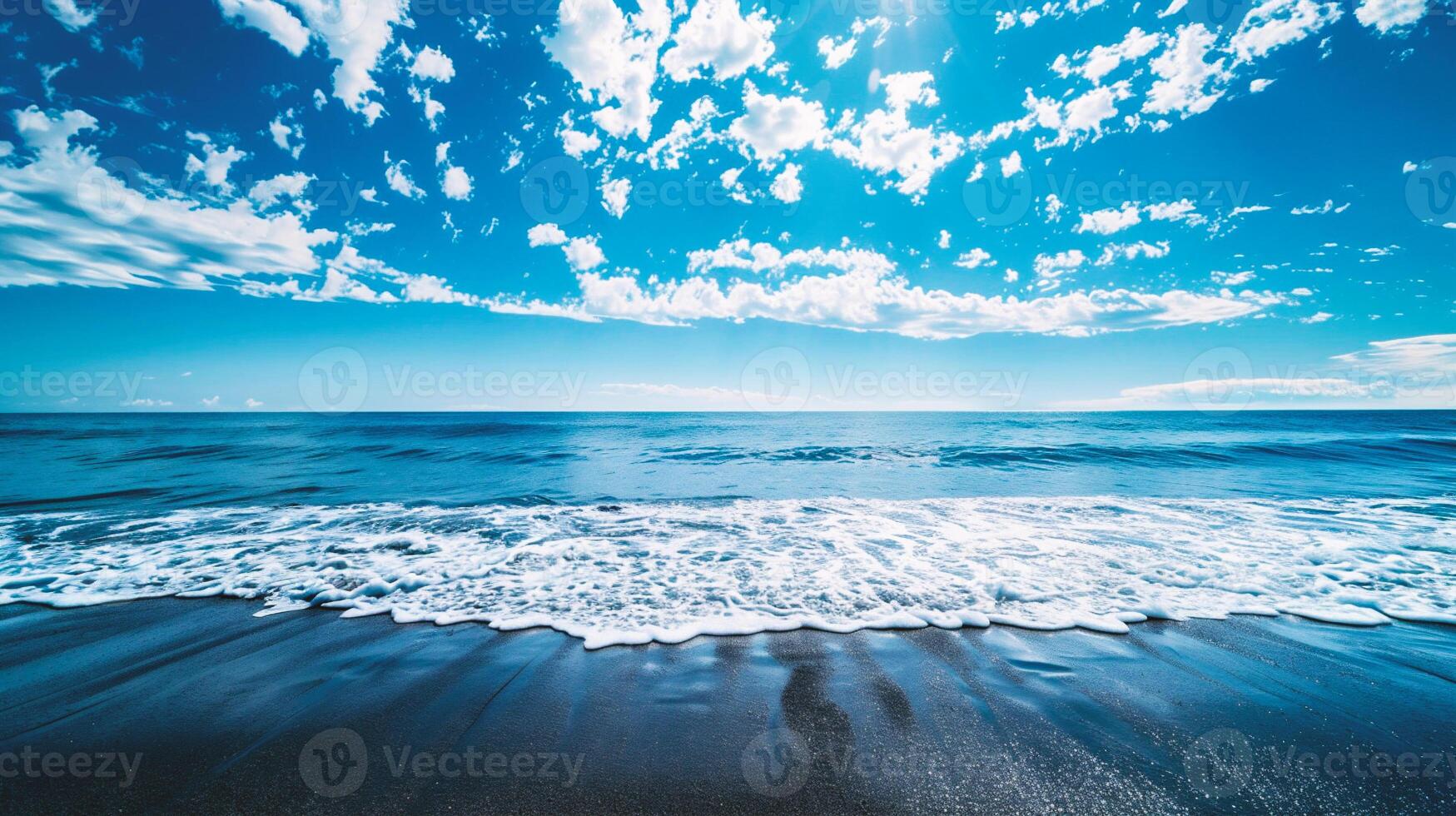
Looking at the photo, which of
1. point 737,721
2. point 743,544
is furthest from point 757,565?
point 737,721

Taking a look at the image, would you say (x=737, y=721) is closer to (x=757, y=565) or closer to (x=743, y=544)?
(x=757, y=565)

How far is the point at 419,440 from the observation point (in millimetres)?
29766

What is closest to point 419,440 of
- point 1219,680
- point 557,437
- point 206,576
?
point 557,437

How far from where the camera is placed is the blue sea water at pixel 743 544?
511 centimetres

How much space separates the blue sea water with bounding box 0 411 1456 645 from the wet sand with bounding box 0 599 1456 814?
565 mm

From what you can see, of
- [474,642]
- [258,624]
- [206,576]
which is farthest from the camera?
[206,576]

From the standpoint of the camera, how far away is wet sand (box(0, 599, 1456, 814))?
101 inches

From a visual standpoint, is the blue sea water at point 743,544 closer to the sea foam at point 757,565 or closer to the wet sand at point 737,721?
the sea foam at point 757,565

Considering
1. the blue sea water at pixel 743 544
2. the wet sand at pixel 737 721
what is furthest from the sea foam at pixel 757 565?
the wet sand at pixel 737 721

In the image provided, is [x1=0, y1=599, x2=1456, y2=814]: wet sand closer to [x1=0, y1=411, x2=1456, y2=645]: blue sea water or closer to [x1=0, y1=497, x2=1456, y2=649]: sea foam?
[x1=0, y1=497, x2=1456, y2=649]: sea foam

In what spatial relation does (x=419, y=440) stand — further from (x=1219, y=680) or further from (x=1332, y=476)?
(x=1332, y=476)

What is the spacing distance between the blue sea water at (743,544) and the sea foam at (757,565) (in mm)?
42

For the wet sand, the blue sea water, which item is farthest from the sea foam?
the wet sand

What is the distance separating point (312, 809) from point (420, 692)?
1.07 metres
